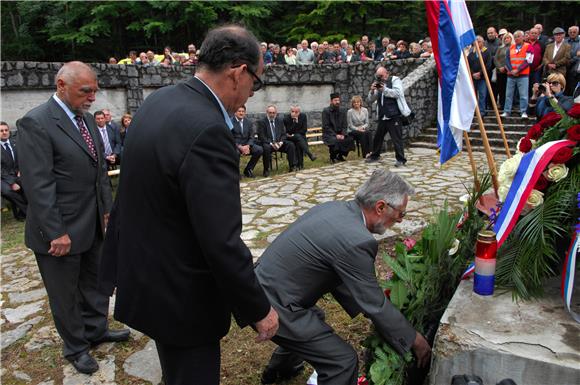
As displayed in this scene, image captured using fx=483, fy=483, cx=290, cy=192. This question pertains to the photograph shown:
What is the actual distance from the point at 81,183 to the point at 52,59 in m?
23.3

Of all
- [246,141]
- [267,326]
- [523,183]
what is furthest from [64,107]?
[246,141]

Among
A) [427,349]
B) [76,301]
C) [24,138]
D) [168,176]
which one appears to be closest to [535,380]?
[427,349]

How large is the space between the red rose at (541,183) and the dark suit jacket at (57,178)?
2485 mm

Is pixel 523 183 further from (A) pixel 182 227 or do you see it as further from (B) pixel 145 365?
(B) pixel 145 365

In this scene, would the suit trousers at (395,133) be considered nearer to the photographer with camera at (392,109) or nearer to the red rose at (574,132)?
the photographer with camera at (392,109)

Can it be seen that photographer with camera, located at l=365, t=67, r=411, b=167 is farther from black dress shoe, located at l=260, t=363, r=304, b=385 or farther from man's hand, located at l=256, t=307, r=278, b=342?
man's hand, located at l=256, t=307, r=278, b=342

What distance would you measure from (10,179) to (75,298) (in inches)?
199

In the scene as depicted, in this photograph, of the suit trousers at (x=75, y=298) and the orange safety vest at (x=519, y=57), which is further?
the orange safety vest at (x=519, y=57)

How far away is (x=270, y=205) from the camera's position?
656 centimetres

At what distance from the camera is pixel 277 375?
2848 mm

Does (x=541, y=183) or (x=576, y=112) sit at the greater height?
(x=576, y=112)

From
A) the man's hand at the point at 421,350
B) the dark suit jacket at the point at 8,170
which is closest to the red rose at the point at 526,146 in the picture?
the man's hand at the point at 421,350

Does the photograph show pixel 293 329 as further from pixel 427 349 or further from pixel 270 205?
pixel 270 205

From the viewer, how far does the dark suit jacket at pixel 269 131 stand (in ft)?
31.4
